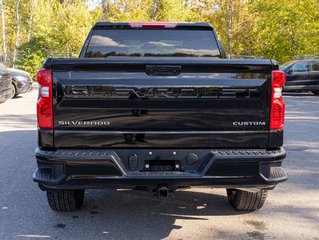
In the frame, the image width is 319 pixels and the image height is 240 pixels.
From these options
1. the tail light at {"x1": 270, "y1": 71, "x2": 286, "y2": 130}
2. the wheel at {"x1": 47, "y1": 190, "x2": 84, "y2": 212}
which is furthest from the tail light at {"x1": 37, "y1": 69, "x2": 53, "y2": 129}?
the tail light at {"x1": 270, "y1": 71, "x2": 286, "y2": 130}

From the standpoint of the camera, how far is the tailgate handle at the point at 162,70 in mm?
3811

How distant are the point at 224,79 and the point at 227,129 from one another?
0.44 m

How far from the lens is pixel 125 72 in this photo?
380cm

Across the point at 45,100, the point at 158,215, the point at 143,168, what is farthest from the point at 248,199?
the point at 45,100

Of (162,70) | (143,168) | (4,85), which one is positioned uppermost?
(162,70)

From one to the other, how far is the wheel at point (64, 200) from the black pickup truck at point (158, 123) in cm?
67

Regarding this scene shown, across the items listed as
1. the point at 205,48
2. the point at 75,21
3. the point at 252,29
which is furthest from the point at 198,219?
the point at 252,29

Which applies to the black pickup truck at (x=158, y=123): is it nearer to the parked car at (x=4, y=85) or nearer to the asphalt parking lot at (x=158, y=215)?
the asphalt parking lot at (x=158, y=215)

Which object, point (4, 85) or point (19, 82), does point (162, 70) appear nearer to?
point (4, 85)

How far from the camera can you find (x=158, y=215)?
485 centimetres

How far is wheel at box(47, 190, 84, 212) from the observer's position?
460 cm

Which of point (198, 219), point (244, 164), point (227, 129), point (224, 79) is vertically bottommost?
point (198, 219)

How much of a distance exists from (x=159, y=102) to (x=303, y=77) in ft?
59.7

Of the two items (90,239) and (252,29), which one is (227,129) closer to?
(90,239)
